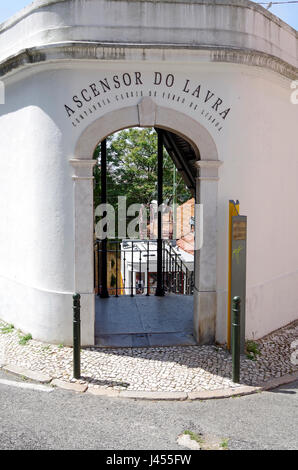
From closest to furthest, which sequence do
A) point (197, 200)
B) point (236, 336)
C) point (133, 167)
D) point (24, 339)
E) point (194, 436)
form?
1. point (194, 436)
2. point (236, 336)
3. point (197, 200)
4. point (24, 339)
5. point (133, 167)

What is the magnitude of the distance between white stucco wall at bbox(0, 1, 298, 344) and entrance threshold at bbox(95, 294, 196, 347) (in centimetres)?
57

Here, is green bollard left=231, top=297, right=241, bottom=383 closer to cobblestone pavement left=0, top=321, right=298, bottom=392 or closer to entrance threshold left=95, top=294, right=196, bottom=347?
cobblestone pavement left=0, top=321, right=298, bottom=392

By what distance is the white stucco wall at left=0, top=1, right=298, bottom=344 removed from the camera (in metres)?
6.11

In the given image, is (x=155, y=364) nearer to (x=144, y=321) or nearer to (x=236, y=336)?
(x=236, y=336)

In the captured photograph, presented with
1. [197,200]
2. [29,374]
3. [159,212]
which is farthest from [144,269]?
[29,374]

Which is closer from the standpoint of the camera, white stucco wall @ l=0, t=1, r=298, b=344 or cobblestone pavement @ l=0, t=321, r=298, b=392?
cobblestone pavement @ l=0, t=321, r=298, b=392

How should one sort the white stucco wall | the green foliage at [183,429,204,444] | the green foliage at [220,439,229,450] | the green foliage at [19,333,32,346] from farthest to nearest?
1. the green foliage at [19,333,32,346]
2. the white stucco wall
3. the green foliage at [183,429,204,444]
4. the green foliage at [220,439,229,450]

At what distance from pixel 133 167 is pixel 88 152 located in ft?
45.2

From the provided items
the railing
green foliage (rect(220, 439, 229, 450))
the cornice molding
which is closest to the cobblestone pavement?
green foliage (rect(220, 439, 229, 450))

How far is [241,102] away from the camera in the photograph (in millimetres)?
6402

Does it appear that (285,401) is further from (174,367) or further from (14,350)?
(14,350)

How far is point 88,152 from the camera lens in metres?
6.17

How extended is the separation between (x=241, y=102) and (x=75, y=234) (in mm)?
3140

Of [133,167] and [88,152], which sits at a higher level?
[133,167]
